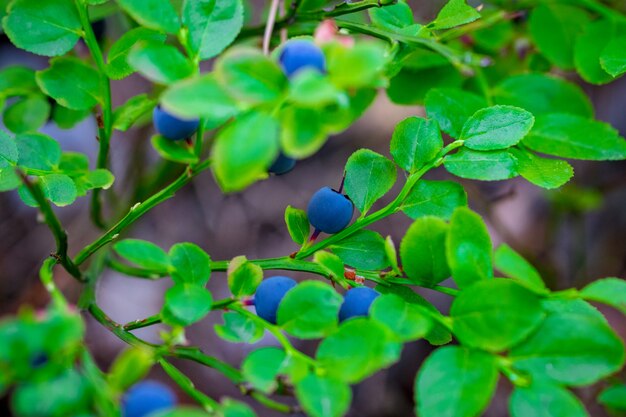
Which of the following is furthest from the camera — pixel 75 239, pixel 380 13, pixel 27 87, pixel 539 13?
pixel 75 239

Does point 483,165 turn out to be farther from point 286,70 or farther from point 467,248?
point 286,70

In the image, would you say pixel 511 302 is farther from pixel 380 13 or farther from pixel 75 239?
pixel 75 239

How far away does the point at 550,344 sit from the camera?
0.62m

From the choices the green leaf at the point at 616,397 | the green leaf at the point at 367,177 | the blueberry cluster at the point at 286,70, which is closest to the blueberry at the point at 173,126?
the blueberry cluster at the point at 286,70

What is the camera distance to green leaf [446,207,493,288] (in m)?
0.66

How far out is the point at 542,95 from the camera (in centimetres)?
118

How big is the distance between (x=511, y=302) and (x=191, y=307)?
32cm

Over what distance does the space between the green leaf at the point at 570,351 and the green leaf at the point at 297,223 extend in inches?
12.5

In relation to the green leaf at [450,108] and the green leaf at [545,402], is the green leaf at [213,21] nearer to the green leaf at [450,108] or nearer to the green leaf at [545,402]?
the green leaf at [450,108]

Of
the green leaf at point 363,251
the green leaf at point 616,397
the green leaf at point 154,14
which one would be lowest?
the green leaf at point 616,397

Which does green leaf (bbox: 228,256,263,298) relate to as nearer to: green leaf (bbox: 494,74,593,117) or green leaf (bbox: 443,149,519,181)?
green leaf (bbox: 443,149,519,181)

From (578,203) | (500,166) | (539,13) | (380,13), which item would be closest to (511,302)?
(500,166)

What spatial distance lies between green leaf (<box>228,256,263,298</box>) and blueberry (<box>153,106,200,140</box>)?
6.3 inches

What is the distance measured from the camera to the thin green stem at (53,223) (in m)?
0.63
